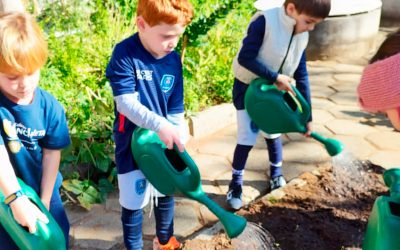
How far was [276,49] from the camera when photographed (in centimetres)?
229

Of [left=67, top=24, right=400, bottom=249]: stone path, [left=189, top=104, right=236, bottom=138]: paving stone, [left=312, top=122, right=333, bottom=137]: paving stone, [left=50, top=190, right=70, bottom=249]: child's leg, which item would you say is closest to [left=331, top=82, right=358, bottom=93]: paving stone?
[left=67, top=24, right=400, bottom=249]: stone path

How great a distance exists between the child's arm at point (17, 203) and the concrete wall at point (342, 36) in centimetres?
385

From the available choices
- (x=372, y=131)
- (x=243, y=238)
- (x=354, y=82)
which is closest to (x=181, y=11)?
(x=243, y=238)

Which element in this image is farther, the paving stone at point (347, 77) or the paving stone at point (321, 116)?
the paving stone at point (347, 77)

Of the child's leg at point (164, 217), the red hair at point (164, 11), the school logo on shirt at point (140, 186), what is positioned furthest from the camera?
the child's leg at point (164, 217)

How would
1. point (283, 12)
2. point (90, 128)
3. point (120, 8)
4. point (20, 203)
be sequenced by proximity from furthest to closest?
1. point (120, 8)
2. point (90, 128)
3. point (283, 12)
4. point (20, 203)

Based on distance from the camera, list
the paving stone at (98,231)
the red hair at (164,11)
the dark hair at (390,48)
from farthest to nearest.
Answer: the paving stone at (98,231)
the red hair at (164,11)
the dark hair at (390,48)

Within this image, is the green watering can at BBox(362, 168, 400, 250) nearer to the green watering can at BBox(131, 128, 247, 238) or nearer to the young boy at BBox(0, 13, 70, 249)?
the green watering can at BBox(131, 128, 247, 238)

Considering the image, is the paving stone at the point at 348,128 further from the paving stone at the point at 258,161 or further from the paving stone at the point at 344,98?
the paving stone at the point at 258,161

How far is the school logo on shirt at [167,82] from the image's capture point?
6.03ft

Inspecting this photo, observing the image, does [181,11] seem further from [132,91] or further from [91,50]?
[91,50]

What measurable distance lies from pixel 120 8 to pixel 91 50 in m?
0.45

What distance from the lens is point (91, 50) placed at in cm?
321

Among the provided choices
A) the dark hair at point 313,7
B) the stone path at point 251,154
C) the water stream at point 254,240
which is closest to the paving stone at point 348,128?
the stone path at point 251,154
